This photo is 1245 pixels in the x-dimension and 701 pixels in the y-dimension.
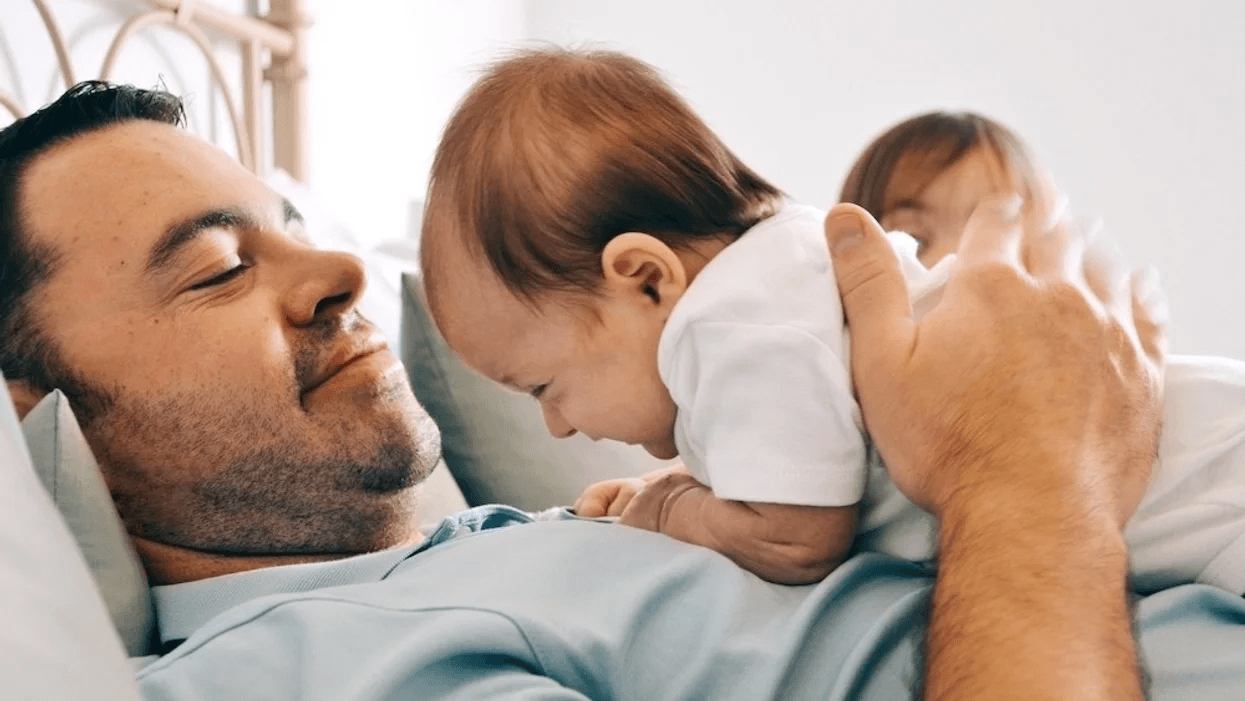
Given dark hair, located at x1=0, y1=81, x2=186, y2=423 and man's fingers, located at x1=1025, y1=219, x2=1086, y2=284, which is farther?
dark hair, located at x1=0, y1=81, x2=186, y2=423

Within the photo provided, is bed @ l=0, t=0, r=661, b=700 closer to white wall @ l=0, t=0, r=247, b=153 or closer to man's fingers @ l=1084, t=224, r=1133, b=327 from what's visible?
white wall @ l=0, t=0, r=247, b=153

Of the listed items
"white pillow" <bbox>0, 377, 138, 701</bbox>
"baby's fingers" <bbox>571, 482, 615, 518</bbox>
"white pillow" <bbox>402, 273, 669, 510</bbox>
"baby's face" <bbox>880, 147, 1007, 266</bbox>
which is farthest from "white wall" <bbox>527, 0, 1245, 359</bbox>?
"white pillow" <bbox>0, 377, 138, 701</bbox>

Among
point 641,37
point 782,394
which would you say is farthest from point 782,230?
point 641,37

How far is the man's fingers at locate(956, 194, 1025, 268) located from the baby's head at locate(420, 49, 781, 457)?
17 centimetres

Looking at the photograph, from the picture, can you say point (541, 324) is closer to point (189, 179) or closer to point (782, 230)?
point (782, 230)

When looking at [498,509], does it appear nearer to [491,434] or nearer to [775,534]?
[775,534]

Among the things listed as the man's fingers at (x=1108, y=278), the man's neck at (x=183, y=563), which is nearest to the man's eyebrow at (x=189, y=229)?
the man's neck at (x=183, y=563)

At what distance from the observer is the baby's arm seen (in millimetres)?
780

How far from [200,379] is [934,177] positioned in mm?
1475

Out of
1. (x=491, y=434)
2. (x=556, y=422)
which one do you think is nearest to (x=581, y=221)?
(x=556, y=422)

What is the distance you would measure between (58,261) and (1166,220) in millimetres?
3004

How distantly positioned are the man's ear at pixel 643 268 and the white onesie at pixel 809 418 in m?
0.03

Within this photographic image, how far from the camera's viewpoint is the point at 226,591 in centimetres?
96

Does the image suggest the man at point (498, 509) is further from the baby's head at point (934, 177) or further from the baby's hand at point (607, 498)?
the baby's head at point (934, 177)
